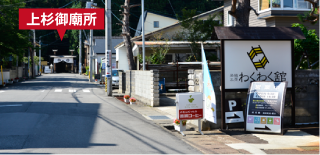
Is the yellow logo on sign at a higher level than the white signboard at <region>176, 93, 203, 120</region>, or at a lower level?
higher

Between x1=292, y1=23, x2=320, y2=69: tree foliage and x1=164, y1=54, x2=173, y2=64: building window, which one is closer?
x1=292, y1=23, x2=320, y2=69: tree foliage

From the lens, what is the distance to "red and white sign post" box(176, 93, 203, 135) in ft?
28.9

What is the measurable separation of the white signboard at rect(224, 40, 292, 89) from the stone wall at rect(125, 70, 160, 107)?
570 cm

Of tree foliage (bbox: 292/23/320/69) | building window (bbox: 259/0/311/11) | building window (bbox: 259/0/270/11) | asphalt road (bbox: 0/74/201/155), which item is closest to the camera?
asphalt road (bbox: 0/74/201/155)

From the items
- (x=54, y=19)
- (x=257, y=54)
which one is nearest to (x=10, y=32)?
(x=54, y=19)

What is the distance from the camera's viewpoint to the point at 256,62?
9.41m

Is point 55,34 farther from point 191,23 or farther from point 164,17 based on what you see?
point 191,23

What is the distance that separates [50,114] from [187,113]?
546 centimetres

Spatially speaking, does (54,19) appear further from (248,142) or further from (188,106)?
(248,142)

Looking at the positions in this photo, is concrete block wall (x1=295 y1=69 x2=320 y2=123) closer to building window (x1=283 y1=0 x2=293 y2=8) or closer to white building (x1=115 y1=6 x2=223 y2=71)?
building window (x1=283 y1=0 x2=293 y2=8)

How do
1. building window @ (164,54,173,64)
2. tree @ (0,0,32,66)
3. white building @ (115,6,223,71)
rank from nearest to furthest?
1. white building @ (115,6,223,71)
2. building window @ (164,54,173,64)
3. tree @ (0,0,32,66)

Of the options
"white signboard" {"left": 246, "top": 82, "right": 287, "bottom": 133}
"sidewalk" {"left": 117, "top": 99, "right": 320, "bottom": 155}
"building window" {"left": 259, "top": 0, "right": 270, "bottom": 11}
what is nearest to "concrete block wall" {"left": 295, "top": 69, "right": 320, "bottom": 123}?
"sidewalk" {"left": 117, "top": 99, "right": 320, "bottom": 155}

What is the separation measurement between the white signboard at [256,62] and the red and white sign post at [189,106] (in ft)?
3.40

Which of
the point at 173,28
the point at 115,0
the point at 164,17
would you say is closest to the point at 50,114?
the point at 173,28
